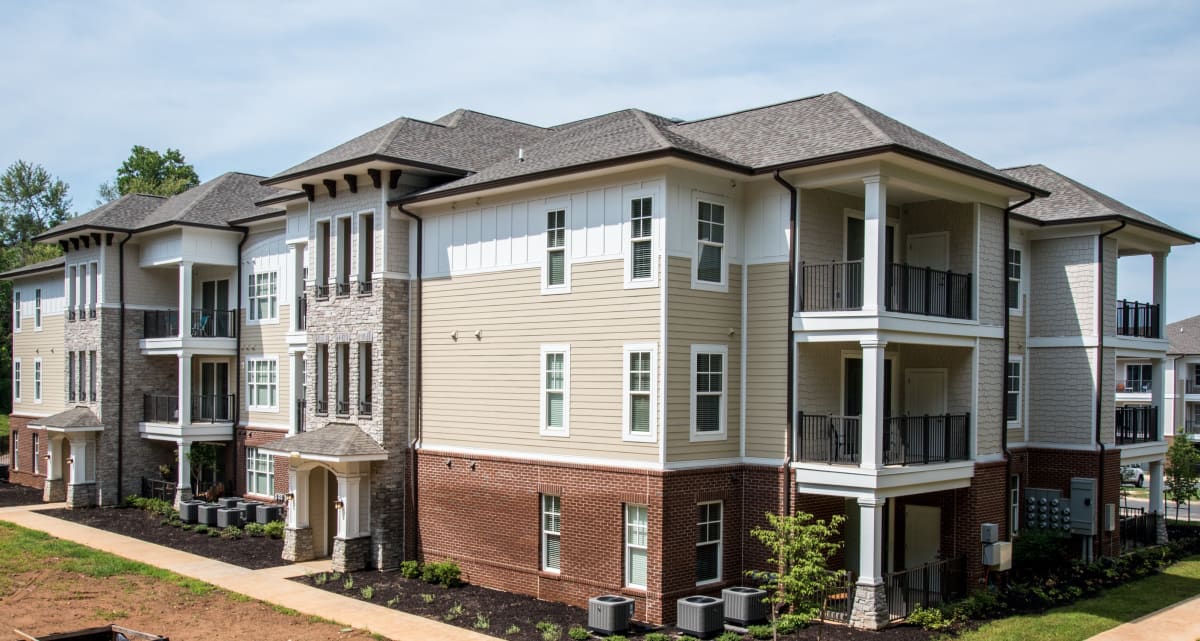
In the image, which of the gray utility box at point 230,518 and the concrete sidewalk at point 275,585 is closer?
the concrete sidewalk at point 275,585

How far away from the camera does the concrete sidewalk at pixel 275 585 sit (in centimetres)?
1759

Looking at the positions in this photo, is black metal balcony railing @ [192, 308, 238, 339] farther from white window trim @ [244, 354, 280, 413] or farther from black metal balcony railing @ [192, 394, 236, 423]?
black metal balcony railing @ [192, 394, 236, 423]

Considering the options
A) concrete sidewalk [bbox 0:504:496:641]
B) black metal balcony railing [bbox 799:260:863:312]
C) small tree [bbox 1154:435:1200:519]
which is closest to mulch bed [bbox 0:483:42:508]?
concrete sidewalk [bbox 0:504:496:641]

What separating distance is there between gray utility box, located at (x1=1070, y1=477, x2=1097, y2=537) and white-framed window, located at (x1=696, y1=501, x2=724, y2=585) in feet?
35.9

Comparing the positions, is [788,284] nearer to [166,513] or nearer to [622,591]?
[622,591]

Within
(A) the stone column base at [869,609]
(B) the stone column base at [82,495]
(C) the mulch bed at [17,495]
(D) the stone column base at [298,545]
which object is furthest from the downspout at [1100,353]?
(C) the mulch bed at [17,495]

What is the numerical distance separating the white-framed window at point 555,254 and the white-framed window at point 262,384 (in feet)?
45.5

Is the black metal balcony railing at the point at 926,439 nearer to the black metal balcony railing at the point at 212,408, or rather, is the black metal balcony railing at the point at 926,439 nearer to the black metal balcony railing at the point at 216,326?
the black metal balcony railing at the point at 212,408

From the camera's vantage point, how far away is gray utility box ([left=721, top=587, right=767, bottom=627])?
17266 millimetres

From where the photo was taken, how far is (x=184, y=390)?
3131 centimetres

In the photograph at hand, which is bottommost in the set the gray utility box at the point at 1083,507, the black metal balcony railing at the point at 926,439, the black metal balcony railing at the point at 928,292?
the gray utility box at the point at 1083,507

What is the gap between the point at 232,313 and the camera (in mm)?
32250

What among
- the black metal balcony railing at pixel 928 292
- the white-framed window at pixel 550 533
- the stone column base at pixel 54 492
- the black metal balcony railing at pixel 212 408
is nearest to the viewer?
the black metal balcony railing at pixel 928 292

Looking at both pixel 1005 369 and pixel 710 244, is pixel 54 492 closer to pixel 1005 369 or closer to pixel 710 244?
pixel 710 244
